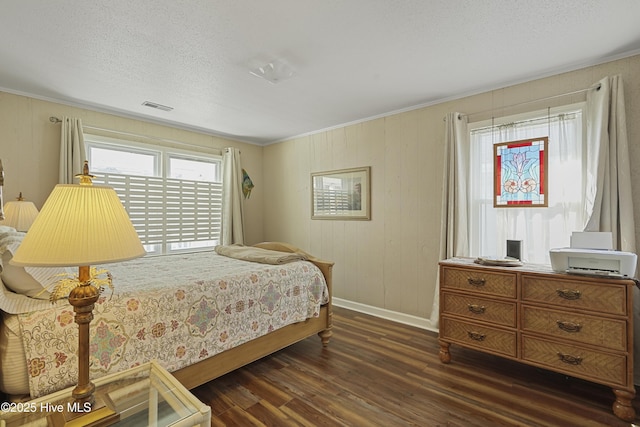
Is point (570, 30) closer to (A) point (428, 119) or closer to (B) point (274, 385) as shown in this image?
(A) point (428, 119)

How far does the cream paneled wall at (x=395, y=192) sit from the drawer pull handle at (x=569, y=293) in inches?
48.0

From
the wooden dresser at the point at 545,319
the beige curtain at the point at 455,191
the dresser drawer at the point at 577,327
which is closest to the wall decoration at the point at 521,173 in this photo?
the beige curtain at the point at 455,191

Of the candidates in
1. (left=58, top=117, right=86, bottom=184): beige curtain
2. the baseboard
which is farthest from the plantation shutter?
the baseboard

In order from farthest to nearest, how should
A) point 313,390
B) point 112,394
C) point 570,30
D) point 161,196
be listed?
point 161,196 → point 313,390 → point 570,30 → point 112,394

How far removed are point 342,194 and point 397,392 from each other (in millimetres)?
2456

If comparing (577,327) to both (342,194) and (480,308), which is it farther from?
(342,194)

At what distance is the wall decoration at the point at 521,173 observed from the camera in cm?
256

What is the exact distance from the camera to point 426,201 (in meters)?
3.26

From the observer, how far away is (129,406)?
1.20 metres

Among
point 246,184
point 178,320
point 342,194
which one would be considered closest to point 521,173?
point 342,194

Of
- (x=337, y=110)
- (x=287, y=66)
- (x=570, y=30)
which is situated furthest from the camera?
(x=337, y=110)

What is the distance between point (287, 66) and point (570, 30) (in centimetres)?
195

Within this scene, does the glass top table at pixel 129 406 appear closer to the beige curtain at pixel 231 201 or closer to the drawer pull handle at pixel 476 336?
the drawer pull handle at pixel 476 336

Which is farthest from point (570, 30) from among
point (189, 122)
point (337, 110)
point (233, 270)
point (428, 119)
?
point (189, 122)
